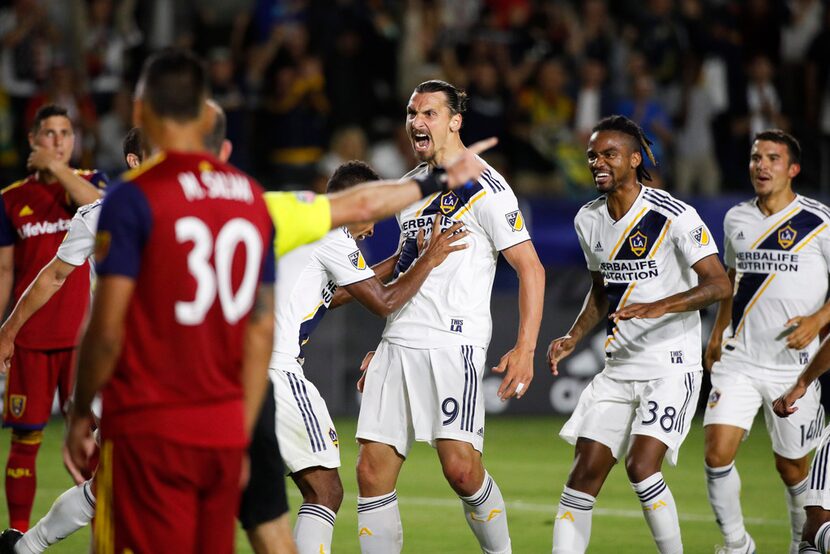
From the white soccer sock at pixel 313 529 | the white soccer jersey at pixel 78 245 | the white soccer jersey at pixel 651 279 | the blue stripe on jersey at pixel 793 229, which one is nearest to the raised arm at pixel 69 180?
the white soccer jersey at pixel 78 245

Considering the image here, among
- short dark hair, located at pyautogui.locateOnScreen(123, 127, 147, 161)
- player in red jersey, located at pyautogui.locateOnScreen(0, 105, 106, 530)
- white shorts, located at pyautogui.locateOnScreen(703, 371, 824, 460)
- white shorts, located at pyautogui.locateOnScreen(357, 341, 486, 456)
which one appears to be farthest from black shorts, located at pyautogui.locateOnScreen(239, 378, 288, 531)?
white shorts, located at pyautogui.locateOnScreen(703, 371, 824, 460)

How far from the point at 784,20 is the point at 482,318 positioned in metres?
12.9

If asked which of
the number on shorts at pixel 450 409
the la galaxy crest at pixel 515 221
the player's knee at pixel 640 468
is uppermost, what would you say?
the la galaxy crest at pixel 515 221

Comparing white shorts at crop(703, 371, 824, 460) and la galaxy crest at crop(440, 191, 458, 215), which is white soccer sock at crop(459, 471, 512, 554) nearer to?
la galaxy crest at crop(440, 191, 458, 215)

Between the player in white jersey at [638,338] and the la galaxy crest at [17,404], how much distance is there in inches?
138

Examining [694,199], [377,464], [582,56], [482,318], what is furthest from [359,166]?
[582,56]

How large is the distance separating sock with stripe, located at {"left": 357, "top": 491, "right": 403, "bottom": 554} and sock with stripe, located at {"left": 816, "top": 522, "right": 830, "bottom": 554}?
2.12 m

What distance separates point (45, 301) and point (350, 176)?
5.58ft

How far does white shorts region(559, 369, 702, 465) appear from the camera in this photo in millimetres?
6930

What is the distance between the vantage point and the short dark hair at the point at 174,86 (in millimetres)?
4004

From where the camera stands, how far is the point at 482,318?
6824 millimetres

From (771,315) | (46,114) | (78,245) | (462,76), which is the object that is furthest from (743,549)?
(462,76)

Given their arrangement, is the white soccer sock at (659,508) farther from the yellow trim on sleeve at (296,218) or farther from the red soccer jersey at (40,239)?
the red soccer jersey at (40,239)

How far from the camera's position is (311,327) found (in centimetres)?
663
